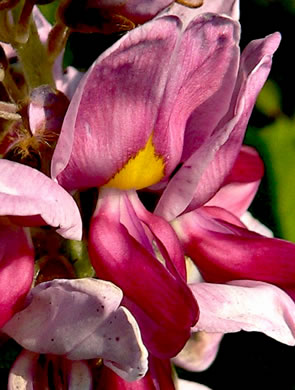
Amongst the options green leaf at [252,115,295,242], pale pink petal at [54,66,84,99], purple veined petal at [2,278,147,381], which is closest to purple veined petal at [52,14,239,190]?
purple veined petal at [2,278,147,381]

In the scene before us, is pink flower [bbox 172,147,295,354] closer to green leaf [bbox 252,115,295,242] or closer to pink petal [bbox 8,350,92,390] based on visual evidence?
pink petal [bbox 8,350,92,390]

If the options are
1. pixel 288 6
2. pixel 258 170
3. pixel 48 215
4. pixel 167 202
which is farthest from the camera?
pixel 288 6

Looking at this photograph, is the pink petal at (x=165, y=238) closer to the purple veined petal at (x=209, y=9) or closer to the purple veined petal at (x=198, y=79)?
the purple veined petal at (x=198, y=79)

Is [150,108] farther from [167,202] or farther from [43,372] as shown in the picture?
[43,372]

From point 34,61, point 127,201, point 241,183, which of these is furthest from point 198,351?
point 34,61

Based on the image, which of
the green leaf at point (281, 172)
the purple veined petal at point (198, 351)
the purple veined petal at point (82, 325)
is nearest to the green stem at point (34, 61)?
the purple veined petal at point (82, 325)

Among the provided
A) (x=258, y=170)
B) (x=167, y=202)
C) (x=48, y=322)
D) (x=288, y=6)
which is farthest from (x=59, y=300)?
(x=288, y=6)

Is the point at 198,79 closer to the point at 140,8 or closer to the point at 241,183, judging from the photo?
the point at 140,8
